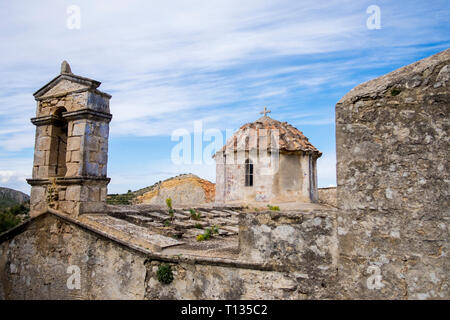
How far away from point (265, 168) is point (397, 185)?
11513 millimetres

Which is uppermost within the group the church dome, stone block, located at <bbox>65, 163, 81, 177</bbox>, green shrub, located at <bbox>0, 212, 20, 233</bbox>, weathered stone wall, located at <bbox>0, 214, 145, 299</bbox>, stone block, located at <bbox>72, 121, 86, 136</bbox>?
the church dome

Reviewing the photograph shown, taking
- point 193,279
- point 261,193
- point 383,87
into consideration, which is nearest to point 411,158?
point 383,87

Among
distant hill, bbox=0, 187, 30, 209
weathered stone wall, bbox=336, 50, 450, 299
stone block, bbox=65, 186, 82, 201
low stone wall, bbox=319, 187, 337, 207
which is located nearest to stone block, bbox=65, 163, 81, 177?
stone block, bbox=65, 186, 82, 201

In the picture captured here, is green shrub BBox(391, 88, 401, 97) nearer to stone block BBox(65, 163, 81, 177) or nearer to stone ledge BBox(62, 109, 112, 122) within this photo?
stone ledge BBox(62, 109, 112, 122)

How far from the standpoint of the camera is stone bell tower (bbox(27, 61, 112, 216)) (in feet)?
18.9

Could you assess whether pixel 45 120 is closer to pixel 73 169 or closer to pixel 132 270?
pixel 73 169

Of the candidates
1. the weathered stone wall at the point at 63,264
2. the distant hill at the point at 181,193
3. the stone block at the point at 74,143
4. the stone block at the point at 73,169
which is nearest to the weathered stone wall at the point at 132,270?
the weathered stone wall at the point at 63,264

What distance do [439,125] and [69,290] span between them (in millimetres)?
5280

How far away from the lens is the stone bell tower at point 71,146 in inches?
227

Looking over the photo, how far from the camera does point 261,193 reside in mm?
14703

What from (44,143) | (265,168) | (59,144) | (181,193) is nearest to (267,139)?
(265,168)

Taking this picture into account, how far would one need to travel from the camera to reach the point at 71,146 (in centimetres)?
594
